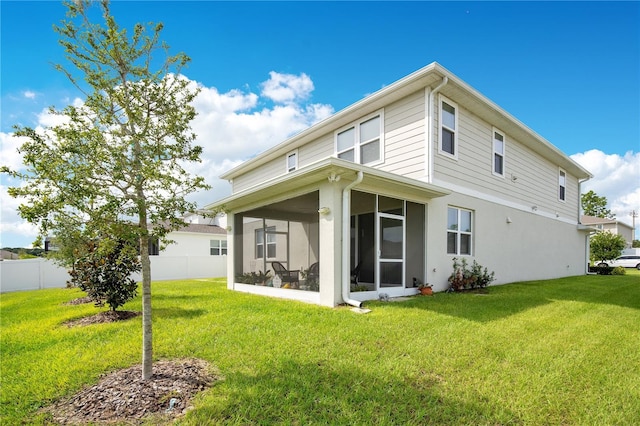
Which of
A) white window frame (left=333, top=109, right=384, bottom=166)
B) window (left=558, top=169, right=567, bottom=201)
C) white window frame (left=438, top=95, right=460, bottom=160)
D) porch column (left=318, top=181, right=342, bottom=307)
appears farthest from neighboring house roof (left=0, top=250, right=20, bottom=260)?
window (left=558, top=169, right=567, bottom=201)

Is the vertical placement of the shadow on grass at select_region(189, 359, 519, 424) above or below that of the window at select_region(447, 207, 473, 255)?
below

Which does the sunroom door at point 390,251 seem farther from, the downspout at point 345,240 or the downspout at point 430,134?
the downspout at point 430,134

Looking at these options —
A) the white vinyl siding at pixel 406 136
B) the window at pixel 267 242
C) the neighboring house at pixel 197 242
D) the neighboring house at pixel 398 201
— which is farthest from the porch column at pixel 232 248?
the neighboring house at pixel 197 242

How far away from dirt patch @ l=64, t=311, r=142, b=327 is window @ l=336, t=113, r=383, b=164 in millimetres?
7311

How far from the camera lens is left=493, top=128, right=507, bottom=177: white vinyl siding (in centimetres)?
1108

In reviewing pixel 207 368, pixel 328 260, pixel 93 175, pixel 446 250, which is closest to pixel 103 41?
pixel 93 175

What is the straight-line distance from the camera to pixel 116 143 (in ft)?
10.4

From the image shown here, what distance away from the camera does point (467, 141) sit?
990 cm

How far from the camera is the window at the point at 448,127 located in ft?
29.7

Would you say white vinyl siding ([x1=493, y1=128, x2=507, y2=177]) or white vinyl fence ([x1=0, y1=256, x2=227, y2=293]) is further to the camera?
white vinyl fence ([x1=0, y1=256, x2=227, y2=293])

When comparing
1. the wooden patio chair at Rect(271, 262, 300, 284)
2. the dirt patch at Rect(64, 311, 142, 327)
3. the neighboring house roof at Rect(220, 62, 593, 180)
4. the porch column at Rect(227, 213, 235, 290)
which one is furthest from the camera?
the porch column at Rect(227, 213, 235, 290)

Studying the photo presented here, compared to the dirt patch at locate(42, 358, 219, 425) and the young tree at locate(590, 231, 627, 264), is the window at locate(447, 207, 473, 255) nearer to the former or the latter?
the dirt patch at locate(42, 358, 219, 425)

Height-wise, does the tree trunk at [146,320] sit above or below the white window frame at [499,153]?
below

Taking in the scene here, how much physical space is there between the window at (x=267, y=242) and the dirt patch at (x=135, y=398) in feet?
18.1
